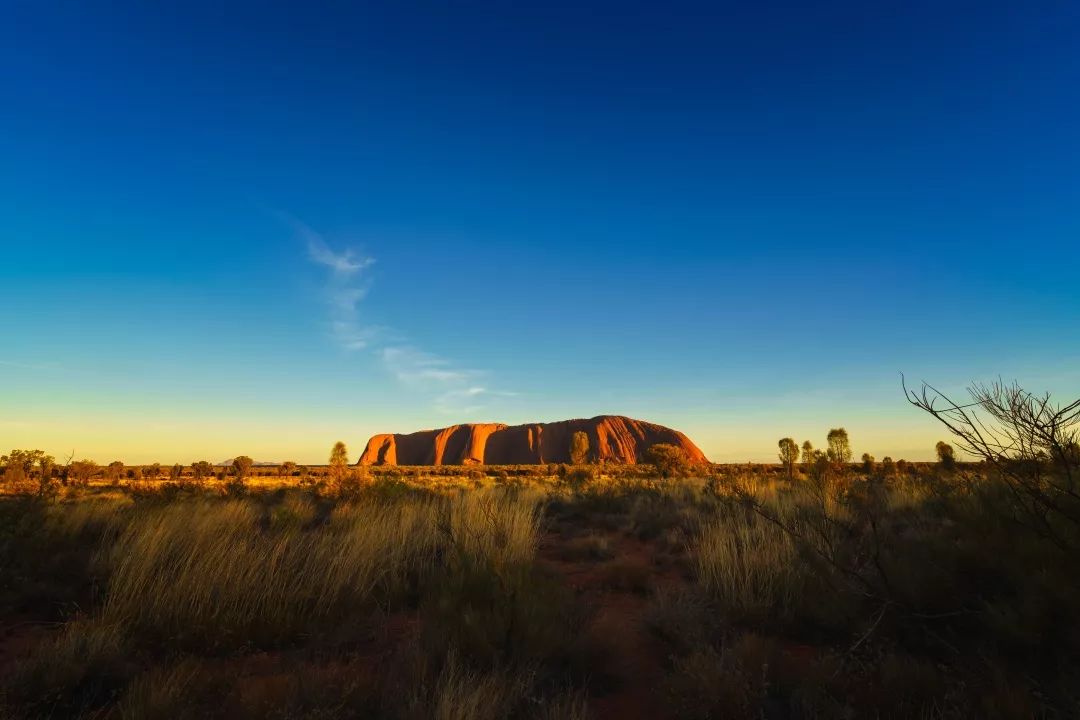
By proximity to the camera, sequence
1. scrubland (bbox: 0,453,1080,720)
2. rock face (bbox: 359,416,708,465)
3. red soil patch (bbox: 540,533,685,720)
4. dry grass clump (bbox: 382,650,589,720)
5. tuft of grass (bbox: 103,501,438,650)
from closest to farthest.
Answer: dry grass clump (bbox: 382,650,589,720), scrubland (bbox: 0,453,1080,720), red soil patch (bbox: 540,533,685,720), tuft of grass (bbox: 103,501,438,650), rock face (bbox: 359,416,708,465)

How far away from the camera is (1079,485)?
11.9ft

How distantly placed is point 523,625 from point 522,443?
417 feet

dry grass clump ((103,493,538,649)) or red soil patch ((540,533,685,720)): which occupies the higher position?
dry grass clump ((103,493,538,649))

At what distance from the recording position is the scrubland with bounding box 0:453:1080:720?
329cm

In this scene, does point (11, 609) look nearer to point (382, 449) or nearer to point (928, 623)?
point (928, 623)

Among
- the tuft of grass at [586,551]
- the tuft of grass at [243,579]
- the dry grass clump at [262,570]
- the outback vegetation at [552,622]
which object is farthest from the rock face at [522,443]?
the outback vegetation at [552,622]

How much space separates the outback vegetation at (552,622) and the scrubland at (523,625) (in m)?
0.02

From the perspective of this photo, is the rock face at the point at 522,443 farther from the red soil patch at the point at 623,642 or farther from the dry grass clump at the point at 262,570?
the dry grass clump at the point at 262,570

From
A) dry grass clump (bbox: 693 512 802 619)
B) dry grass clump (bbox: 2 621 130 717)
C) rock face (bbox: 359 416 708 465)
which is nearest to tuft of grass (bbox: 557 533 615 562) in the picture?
dry grass clump (bbox: 693 512 802 619)

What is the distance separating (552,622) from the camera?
4.48 m

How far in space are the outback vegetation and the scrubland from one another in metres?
0.02

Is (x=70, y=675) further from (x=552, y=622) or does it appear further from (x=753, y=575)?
(x=753, y=575)

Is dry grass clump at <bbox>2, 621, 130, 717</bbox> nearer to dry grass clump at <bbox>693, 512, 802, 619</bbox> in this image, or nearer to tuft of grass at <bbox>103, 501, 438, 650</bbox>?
tuft of grass at <bbox>103, 501, 438, 650</bbox>

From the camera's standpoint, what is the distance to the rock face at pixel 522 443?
124 meters
